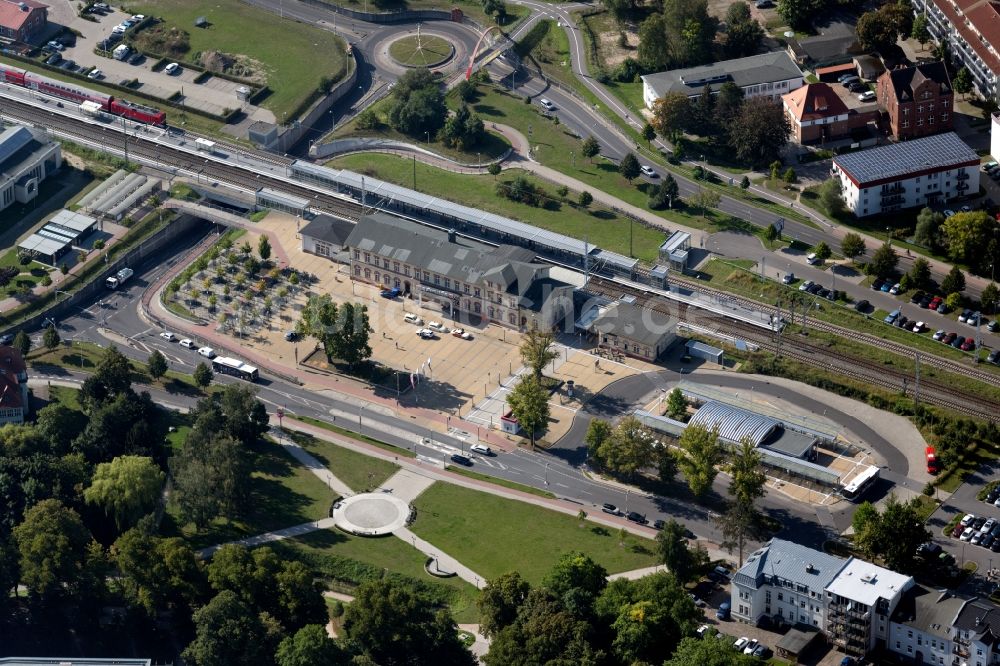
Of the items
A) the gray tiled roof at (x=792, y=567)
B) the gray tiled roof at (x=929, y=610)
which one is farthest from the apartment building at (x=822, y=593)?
the gray tiled roof at (x=929, y=610)

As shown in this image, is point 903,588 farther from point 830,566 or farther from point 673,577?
point 673,577

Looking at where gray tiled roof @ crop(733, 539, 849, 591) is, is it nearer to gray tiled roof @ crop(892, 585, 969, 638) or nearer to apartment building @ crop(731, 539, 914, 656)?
apartment building @ crop(731, 539, 914, 656)

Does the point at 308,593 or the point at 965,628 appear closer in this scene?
the point at 965,628

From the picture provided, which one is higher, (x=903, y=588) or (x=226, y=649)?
(x=903, y=588)

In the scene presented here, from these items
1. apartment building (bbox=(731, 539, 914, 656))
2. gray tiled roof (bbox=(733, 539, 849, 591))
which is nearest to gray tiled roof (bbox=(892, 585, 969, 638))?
apartment building (bbox=(731, 539, 914, 656))

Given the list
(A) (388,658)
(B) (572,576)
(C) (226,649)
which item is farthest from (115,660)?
(B) (572,576)

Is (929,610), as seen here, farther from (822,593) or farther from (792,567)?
(792,567)
